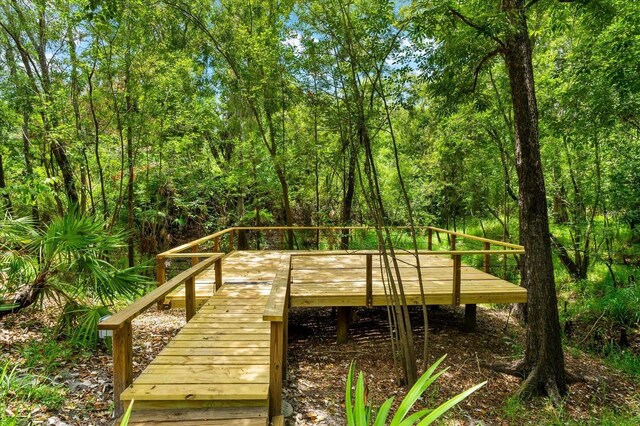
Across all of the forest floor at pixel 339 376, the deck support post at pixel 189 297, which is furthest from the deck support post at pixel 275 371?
the deck support post at pixel 189 297

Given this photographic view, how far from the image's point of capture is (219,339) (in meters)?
3.41

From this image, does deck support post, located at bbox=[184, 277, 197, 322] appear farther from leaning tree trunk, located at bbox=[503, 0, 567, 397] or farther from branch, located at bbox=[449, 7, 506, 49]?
branch, located at bbox=[449, 7, 506, 49]

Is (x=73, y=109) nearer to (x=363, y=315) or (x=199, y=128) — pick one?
(x=199, y=128)

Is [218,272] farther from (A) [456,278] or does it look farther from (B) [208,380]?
(A) [456,278]

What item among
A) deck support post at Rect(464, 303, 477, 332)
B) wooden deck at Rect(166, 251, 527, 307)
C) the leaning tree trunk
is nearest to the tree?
the leaning tree trunk

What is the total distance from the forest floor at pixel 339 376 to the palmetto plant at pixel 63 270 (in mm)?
414

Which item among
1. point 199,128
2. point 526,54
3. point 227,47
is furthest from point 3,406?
point 227,47

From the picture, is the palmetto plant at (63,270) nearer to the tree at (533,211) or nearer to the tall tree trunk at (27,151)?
the tree at (533,211)

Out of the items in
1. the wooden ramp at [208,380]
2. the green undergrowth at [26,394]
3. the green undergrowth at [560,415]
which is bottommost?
the green undergrowth at [560,415]

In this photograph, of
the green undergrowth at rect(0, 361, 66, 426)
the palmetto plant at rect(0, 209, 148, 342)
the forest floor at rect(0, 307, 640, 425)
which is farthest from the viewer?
the palmetto plant at rect(0, 209, 148, 342)

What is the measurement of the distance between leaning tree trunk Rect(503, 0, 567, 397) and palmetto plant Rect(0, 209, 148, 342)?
4.39 metres

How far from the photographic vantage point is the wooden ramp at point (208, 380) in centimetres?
238

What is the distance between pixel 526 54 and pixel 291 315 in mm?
5454

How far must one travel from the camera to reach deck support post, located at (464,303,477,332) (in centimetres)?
564
